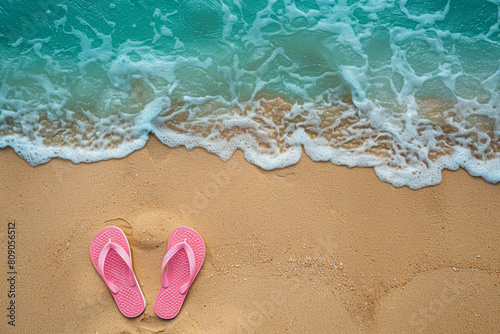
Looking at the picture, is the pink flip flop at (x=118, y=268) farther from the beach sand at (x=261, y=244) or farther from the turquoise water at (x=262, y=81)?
the turquoise water at (x=262, y=81)

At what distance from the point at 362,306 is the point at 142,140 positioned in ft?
10.8

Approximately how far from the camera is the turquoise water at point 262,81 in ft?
11.5

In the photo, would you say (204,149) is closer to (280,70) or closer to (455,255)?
(280,70)

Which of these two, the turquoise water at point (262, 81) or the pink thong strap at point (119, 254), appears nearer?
the pink thong strap at point (119, 254)

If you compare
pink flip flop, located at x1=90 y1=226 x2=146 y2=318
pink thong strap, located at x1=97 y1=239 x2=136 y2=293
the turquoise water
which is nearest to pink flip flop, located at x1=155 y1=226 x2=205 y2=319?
pink flip flop, located at x1=90 y1=226 x2=146 y2=318

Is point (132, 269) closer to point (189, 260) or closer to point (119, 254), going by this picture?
point (119, 254)

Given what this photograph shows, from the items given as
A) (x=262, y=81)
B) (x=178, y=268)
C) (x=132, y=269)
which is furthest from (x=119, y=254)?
(x=262, y=81)

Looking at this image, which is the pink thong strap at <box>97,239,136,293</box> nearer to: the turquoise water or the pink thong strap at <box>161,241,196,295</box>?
the pink thong strap at <box>161,241,196,295</box>

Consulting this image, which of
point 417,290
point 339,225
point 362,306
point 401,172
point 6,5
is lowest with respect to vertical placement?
point 362,306

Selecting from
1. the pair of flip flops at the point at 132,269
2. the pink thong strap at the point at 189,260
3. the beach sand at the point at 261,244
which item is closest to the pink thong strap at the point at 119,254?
the pair of flip flops at the point at 132,269

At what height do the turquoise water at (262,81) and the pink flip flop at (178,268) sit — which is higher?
the turquoise water at (262,81)

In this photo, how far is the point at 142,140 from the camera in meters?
3.51

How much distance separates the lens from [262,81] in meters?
3.71

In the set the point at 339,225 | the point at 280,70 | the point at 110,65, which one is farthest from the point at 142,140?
the point at 339,225
